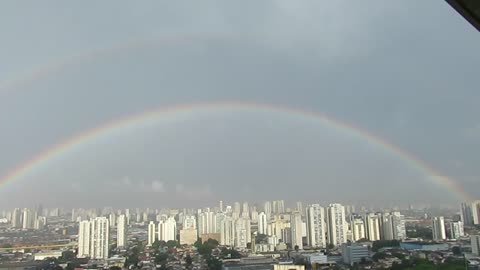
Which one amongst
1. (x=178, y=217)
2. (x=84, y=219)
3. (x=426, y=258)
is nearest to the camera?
(x=426, y=258)

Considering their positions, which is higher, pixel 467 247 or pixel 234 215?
pixel 234 215

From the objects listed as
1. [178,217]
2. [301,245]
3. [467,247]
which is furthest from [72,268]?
[467,247]

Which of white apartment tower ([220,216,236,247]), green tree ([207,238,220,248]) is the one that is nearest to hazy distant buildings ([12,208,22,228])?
green tree ([207,238,220,248])

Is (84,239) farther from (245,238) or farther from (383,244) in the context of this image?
(383,244)

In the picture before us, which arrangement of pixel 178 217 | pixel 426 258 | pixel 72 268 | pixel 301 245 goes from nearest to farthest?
pixel 72 268 → pixel 426 258 → pixel 301 245 → pixel 178 217

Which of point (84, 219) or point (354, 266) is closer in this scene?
point (354, 266)

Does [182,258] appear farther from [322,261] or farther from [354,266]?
[354,266]

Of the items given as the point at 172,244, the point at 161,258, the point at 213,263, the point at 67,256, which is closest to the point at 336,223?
the point at 213,263
